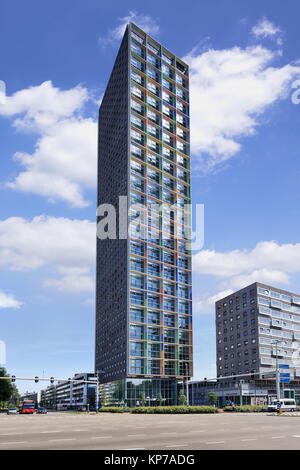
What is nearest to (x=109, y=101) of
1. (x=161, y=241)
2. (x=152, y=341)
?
(x=161, y=241)

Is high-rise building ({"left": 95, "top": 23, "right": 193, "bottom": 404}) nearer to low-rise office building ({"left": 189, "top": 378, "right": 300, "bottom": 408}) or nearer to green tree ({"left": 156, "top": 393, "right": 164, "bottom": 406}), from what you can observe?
green tree ({"left": 156, "top": 393, "right": 164, "bottom": 406})

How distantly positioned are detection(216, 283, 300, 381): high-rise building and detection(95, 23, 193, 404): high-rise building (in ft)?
70.1

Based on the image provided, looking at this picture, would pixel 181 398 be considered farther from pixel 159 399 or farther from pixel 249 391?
pixel 249 391

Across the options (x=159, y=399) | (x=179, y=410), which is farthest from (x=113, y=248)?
(x=179, y=410)

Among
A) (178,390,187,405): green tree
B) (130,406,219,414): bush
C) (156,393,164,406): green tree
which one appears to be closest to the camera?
(130,406,219,414): bush

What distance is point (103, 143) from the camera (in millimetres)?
156625

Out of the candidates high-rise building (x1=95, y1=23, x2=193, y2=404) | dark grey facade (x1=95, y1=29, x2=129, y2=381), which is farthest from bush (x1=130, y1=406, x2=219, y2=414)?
dark grey facade (x1=95, y1=29, x2=129, y2=381)

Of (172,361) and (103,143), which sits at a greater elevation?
(103,143)

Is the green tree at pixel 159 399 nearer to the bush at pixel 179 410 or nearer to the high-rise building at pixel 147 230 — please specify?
the high-rise building at pixel 147 230

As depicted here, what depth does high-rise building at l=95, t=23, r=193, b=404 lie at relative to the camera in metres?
107

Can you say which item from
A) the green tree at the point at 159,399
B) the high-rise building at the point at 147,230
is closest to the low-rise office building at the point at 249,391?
the green tree at the point at 159,399
